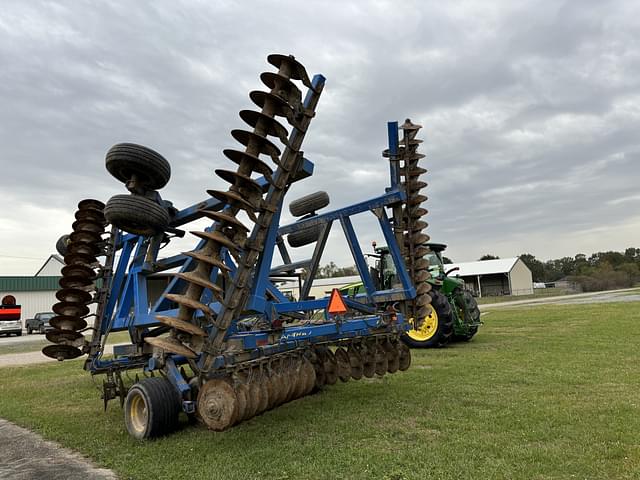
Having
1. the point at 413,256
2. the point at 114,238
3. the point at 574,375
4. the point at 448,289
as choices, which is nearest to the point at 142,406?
the point at 114,238

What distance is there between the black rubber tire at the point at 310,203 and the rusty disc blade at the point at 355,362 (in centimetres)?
228

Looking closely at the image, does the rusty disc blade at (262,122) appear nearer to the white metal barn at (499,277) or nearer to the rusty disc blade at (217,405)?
the rusty disc blade at (217,405)

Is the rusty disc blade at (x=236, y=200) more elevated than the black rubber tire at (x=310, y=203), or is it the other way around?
the black rubber tire at (x=310, y=203)

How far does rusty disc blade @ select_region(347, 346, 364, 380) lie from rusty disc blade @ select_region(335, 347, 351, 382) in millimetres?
42

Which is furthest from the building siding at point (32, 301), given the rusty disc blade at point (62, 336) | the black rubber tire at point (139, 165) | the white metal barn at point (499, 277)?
the white metal barn at point (499, 277)

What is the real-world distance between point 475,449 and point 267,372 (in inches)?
81.5

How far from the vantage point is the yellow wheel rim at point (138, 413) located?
5.22m

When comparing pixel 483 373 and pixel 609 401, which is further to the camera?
pixel 483 373

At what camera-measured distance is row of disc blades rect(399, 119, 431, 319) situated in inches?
267

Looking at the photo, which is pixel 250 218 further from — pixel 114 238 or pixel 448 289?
pixel 448 289

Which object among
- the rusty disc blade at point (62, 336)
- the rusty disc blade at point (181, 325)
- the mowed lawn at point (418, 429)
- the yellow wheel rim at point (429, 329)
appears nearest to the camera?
the mowed lawn at point (418, 429)

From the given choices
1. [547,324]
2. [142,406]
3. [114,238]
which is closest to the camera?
[142,406]

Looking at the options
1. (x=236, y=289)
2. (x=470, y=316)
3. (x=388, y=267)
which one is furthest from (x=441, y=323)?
(x=236, y=289)

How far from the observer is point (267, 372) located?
199 inches
